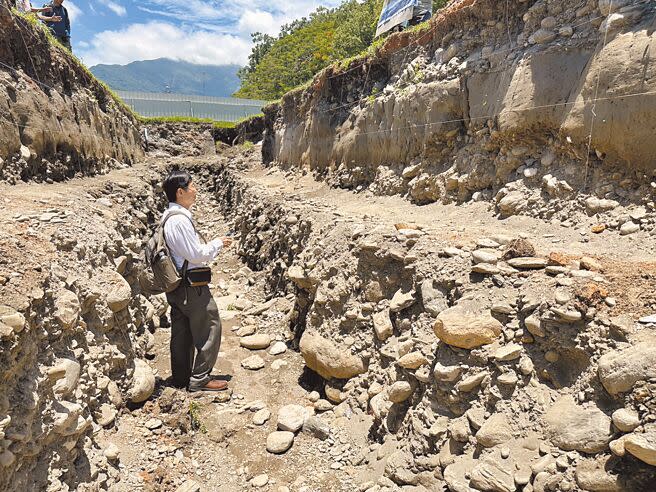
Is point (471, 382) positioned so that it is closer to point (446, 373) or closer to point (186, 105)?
point (446, 373)

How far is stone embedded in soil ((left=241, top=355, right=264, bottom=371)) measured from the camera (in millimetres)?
5020

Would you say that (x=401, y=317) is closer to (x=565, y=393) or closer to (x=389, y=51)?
(x=565, y=393)

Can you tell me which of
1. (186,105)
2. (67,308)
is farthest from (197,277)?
(186,105)

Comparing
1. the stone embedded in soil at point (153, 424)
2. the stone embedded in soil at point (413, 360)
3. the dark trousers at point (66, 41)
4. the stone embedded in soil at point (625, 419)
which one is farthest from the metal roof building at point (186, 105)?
the stone embedded in soil at point (625, 419)

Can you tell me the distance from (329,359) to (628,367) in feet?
8.99

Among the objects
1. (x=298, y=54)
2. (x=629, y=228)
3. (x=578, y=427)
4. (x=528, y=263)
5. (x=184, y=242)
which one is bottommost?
(x=578, y=427)

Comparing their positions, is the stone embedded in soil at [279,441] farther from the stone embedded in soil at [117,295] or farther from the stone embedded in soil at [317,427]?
the stone embedded in soil at [117,295]

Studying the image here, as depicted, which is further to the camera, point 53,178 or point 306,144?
point 306,144

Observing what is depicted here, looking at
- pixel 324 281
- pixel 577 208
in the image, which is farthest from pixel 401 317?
pixel 577 208

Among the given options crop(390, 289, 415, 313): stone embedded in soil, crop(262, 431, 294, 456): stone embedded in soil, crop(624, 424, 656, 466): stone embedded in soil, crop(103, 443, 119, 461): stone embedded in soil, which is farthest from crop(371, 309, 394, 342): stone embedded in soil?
crop(103, 443, 119, 461): stone embedded in soil

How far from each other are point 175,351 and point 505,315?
10.6 feet

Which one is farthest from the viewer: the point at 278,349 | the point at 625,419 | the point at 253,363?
the point at 278,349

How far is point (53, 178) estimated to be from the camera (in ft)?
25.0

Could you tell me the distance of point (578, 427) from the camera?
7.20ft
